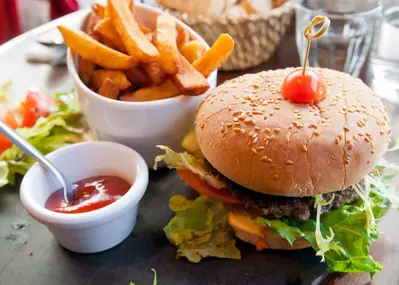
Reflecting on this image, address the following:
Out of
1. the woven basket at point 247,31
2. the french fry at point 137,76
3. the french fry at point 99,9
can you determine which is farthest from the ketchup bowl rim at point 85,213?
the woven basket at point 247,31

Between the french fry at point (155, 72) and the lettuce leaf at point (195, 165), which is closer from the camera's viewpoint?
the lettuce leaf at point (195, 165)

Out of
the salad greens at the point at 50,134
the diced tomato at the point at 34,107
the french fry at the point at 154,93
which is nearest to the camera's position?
the french fry at the point at 154,93

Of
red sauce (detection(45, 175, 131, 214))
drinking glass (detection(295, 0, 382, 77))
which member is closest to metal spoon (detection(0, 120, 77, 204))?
red sauce (detection(45, 175, 131, 214))

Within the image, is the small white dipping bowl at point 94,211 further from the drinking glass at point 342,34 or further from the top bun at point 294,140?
the drinking glass at point 342,34

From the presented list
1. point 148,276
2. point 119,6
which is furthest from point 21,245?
point 119,6

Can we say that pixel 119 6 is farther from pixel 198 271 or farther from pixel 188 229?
pixel 198 271

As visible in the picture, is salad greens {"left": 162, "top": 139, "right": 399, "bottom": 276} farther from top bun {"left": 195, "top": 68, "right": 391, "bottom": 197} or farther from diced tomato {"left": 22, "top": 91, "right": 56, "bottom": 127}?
diced tomato {"left": 22, "top": 91, "right": 56, "bottom": 127}

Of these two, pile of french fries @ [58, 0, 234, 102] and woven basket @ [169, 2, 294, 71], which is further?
woven basket @ [169, 2, 294, 71]
